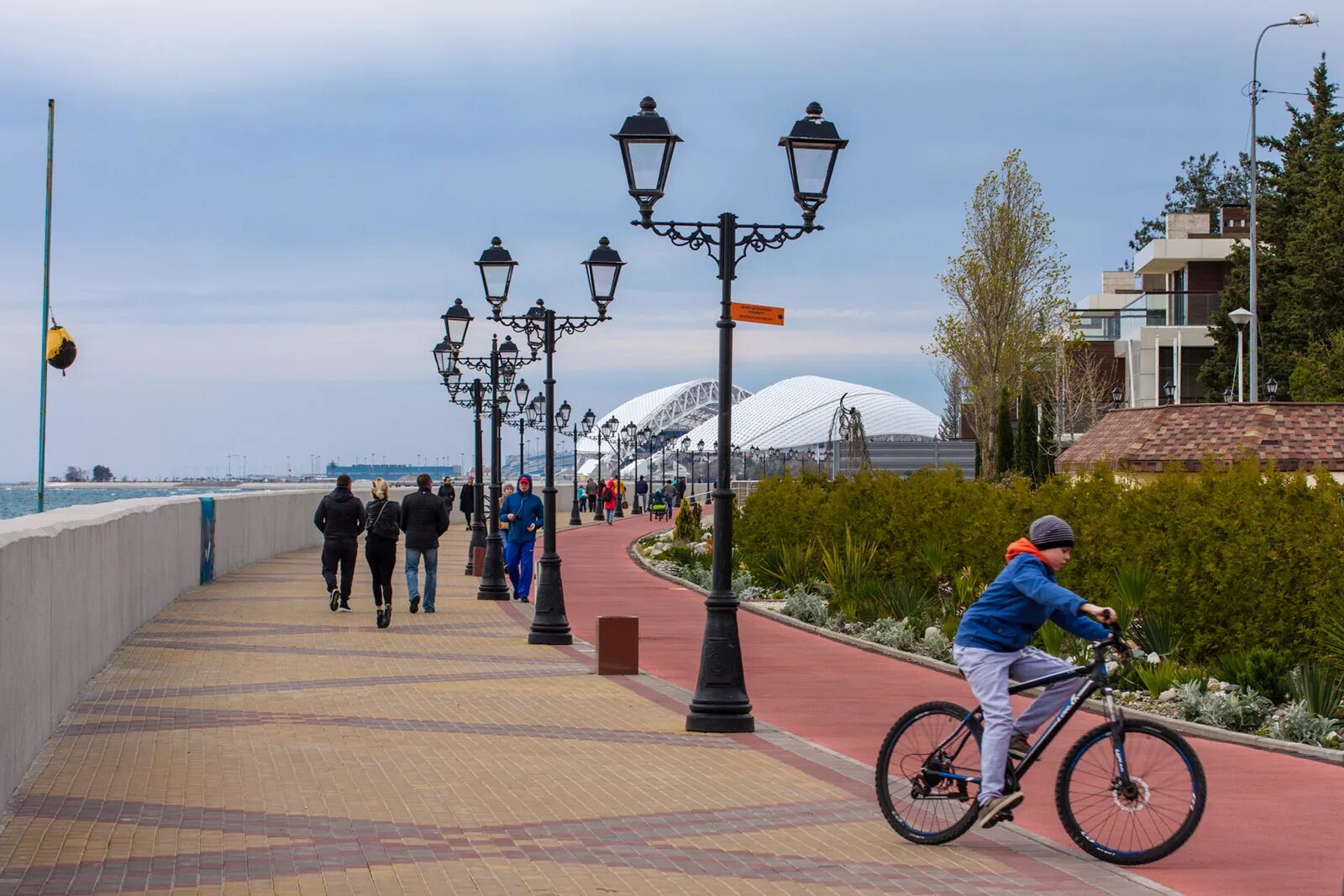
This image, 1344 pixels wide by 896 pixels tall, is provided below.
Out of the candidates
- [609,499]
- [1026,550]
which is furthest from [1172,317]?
[1026,550]

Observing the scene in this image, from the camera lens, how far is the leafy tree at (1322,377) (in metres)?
45.1

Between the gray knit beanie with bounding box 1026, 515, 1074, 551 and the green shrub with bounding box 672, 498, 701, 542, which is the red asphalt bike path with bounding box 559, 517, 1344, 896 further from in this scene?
the green shrub with bounding box 672, 498, 701, 542

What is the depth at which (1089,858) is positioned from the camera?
282 inches

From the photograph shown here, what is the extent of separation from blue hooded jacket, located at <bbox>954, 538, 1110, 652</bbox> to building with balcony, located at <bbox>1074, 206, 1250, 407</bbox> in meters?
54.8

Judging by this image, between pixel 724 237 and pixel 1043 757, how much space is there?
4.42m

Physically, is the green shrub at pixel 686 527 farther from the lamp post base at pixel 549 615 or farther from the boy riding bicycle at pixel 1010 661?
the boy riding bicycle at pixel 1010 661

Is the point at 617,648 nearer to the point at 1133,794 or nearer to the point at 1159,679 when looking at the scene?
the point at 1159,679

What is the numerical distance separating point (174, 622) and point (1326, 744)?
13209mm

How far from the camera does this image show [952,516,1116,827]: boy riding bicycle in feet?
23.3

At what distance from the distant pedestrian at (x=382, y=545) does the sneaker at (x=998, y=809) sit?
1233cm

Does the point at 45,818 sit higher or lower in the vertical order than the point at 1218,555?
lower

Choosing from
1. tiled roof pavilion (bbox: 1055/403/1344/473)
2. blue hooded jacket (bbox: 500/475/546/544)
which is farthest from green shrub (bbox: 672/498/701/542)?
Result: blue hooded jacket (bbox: 500/475/546/544)

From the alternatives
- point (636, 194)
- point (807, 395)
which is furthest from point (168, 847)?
point (807, 395)

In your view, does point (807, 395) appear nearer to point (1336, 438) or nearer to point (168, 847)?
point (1336, 438)
